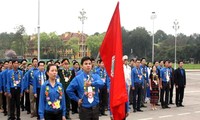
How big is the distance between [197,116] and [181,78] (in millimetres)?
2815

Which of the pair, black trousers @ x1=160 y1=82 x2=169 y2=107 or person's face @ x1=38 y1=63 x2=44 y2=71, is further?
black trousers @ x1=160 y1=82 x2=169 y2=107

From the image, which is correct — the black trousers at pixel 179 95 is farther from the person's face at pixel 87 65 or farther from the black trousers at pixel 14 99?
the person's face at pixel 87 65

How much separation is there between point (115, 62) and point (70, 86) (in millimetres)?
1095

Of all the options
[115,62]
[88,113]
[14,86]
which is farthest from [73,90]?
[14,86]

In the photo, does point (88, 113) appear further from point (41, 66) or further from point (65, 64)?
point (65, 64)

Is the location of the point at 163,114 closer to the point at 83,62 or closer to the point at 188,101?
the point at 188,101

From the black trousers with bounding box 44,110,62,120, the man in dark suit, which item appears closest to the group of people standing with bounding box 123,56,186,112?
the man in dark suit

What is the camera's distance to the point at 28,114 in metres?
10.9

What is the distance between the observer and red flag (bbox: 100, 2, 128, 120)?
4.93 m

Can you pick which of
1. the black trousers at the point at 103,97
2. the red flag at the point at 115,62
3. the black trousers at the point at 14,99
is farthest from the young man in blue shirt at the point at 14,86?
the red flag at the point at 115,62

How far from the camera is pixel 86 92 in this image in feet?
18.0

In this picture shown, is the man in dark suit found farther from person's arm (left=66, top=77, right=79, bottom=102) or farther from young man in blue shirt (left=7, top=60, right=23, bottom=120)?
person's arm (left=66, top=77, right=79, bottom=102)

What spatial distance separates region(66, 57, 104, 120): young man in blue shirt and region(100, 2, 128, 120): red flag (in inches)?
21.4

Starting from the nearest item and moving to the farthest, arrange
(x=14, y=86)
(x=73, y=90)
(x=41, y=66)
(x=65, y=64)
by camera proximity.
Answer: (x=73, y=90), (x=41, y=66), (x=14, y=86), (x=65, y=64)
